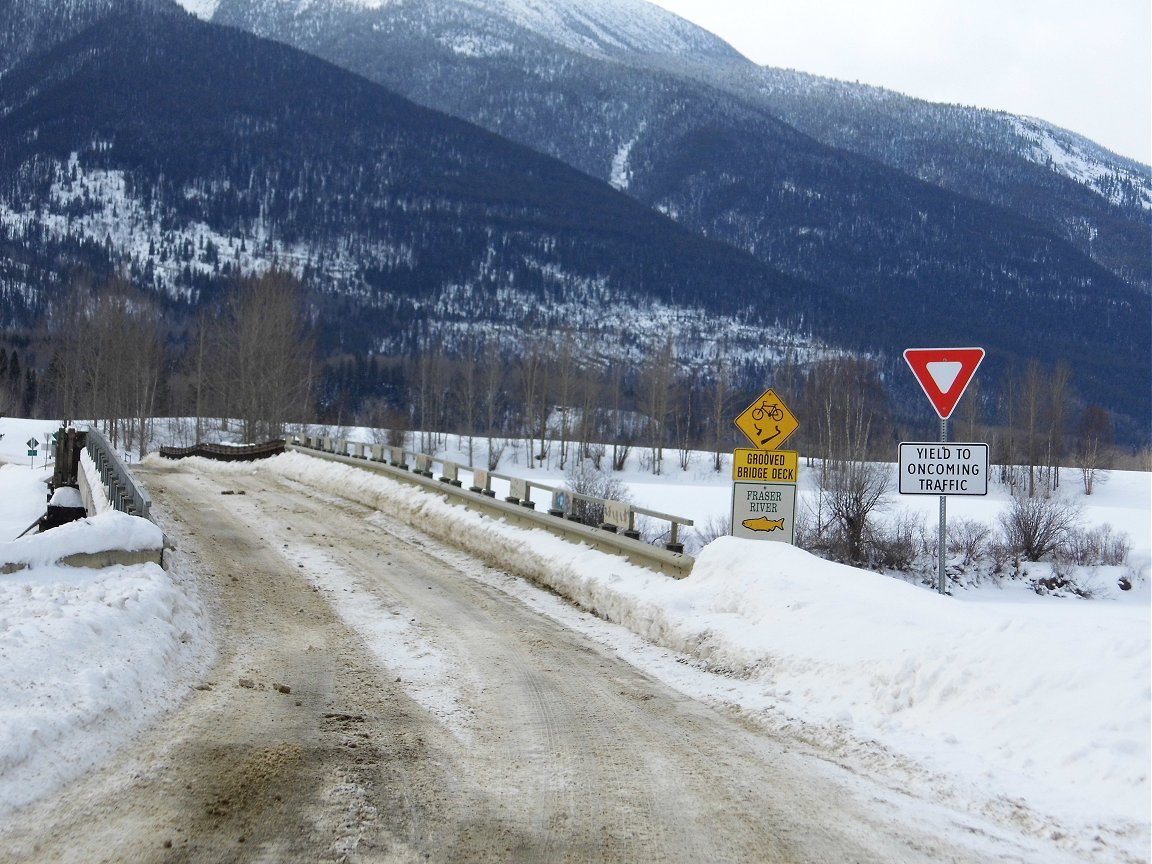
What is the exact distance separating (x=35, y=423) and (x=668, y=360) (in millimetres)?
64170

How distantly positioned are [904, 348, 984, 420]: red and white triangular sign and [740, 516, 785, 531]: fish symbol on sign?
2.87 m

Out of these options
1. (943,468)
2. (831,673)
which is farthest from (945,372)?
(831,673)

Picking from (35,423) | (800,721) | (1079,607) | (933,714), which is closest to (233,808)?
(800,721)

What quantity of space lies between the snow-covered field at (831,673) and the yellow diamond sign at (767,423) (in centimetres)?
206

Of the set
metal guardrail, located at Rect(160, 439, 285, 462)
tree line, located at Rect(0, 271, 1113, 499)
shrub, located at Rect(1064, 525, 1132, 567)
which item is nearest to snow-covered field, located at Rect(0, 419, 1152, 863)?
metal guardrail, located at Rect(160, 439, 285, 462)

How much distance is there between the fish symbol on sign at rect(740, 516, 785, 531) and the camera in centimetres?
1245

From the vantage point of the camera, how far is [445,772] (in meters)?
5.86

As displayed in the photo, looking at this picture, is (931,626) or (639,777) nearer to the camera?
(639,777)

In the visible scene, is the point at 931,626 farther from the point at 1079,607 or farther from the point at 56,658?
the point at 1079,607

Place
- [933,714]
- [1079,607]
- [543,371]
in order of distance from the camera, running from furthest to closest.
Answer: [543,371] → [1079,607] → [933,714]

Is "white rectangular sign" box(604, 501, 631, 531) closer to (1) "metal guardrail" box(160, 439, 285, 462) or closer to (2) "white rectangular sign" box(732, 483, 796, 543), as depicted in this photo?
(2) "white rectangular sign" box(732, 483, 796, 543)

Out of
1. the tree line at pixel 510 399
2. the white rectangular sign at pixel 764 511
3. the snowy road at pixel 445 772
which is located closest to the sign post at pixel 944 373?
the white rectangular sign at pixel 764 511

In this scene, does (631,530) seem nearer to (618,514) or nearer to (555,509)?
(618,514)

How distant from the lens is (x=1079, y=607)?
36.8m
